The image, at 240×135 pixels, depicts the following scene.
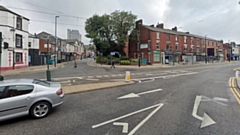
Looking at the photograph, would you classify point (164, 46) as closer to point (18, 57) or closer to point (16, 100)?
point (18, 57)

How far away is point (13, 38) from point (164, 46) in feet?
113

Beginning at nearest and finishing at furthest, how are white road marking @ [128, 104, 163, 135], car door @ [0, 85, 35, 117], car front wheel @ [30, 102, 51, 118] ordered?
1. white road marking @ [128, 104, 163, 135]
2. car door @ [0, 85, 35, 117]
3. car front wheel @ [30, 102, 51, 118]

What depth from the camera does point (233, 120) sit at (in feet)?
16.4

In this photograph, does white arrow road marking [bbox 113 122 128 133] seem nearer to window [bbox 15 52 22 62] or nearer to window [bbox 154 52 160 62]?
window [bbox 15 52 22 62]

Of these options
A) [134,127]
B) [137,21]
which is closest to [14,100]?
[134,127]

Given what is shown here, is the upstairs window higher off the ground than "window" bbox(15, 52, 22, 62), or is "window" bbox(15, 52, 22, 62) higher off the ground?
the upstairs window

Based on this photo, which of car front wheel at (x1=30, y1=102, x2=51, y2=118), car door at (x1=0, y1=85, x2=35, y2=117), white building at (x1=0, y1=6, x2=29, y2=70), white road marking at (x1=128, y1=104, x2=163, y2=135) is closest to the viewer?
white road marking at (x1=128, y1=104, x2=163, y2=135)

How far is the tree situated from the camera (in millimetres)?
40625

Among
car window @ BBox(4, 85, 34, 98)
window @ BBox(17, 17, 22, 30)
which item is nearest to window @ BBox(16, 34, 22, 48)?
window @ BBox(17, 17, 22, 30)

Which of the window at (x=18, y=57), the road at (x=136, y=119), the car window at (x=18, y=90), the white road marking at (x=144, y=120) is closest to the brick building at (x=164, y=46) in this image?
the window at (x=18, y=57)

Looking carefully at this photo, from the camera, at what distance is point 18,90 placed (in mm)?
5016

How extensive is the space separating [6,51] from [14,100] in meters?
24.4

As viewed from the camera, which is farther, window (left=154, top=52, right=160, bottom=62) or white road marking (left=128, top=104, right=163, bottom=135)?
window (left=154, top=52, right=160, bottom=62)

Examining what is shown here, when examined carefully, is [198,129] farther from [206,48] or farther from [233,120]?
[206,48]
